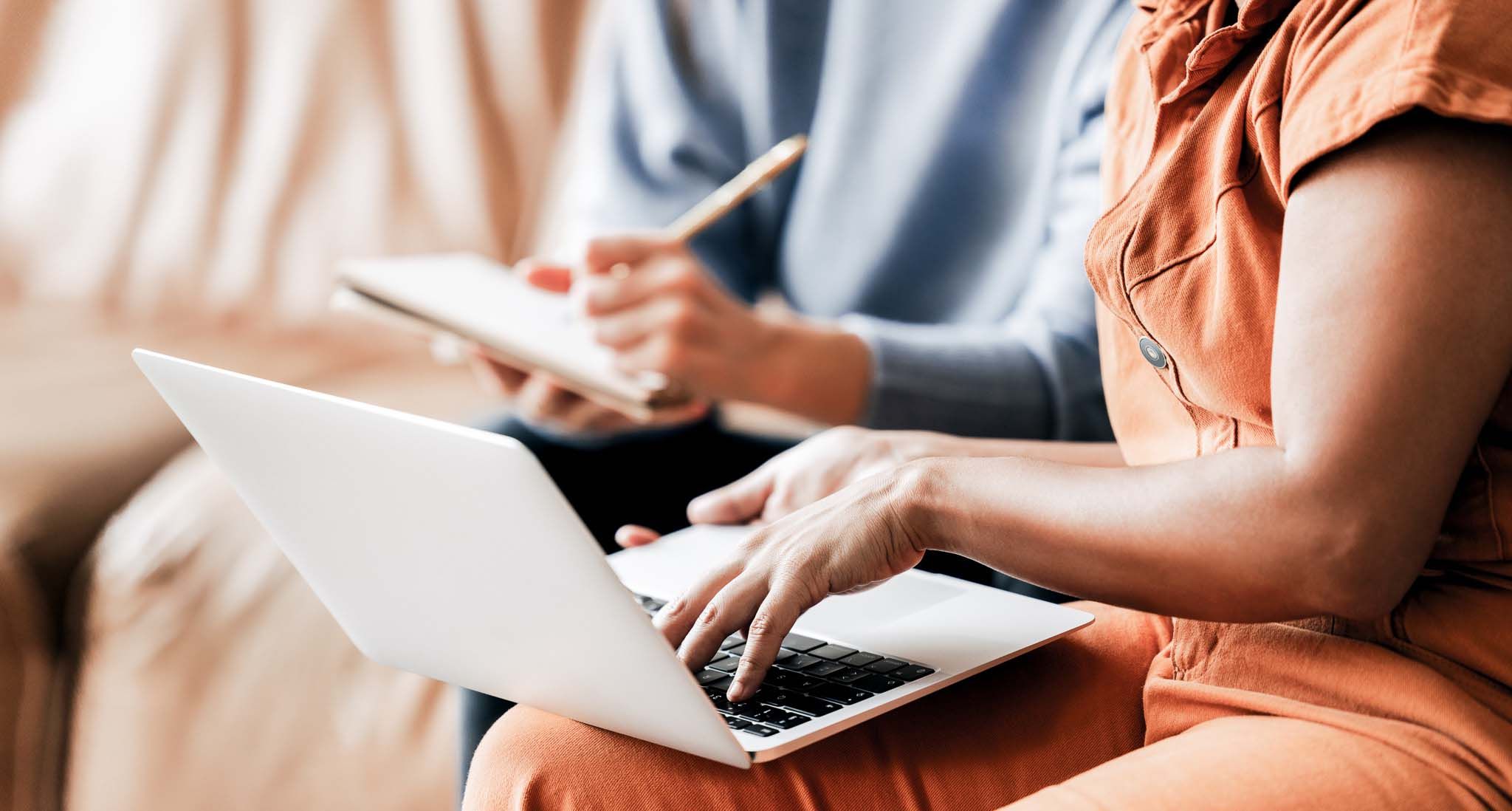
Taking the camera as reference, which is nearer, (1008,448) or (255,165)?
(1008,448)

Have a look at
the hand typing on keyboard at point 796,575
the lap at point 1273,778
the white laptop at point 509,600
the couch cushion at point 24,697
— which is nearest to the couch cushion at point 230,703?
the couch cushion at point 24,697

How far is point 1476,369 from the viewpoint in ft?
1.49

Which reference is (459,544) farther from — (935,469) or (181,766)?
(181,766)

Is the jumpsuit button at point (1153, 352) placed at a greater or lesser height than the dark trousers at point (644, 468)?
greater

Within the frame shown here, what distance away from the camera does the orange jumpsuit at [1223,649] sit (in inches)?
19.0

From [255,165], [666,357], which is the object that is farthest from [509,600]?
[255,165]

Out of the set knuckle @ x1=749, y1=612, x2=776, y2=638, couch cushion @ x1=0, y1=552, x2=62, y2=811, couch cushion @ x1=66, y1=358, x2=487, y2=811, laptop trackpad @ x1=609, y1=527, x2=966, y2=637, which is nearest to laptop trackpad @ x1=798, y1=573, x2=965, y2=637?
laptop trackpad @ x1=609, y1=527, x2=966, y2=637

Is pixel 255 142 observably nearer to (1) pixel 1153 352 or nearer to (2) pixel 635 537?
(2) pixel 635 537

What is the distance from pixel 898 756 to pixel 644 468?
1.81ft

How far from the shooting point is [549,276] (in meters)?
1.15

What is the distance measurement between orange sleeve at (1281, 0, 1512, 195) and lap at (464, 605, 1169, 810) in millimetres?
271

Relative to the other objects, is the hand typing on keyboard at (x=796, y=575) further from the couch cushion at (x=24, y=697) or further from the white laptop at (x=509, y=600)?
the couch cushion at (x=24, y=697)

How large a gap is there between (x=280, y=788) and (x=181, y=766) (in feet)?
0.26

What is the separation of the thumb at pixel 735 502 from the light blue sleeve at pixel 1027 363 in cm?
28
